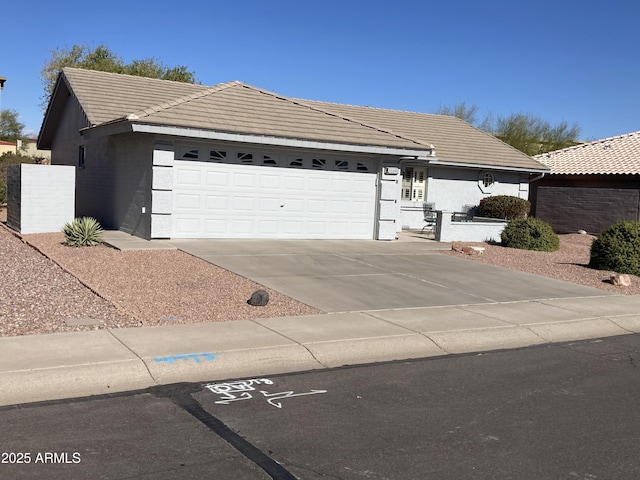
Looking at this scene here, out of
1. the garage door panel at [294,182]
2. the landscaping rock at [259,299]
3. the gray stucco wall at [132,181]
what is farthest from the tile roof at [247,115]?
the landscaping rock at [259,299]

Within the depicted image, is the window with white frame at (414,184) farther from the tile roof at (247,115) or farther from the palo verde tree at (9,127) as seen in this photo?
the palo verde tree at (9,127)

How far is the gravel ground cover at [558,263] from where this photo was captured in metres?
14.6

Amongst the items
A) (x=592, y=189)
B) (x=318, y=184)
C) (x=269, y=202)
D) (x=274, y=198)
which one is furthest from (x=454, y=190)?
(x=269, y=202)

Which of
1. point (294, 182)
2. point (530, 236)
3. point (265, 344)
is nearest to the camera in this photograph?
point (265, 344)

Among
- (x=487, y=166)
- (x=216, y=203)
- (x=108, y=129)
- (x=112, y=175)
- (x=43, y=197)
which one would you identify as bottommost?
(x=43, y=197)

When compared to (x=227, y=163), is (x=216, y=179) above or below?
below

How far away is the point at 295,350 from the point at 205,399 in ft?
5.89

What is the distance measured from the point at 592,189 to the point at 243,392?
2356 cm

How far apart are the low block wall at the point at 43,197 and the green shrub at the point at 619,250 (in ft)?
44.3

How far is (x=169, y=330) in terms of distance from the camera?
8516mm

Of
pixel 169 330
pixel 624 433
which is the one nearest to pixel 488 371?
pixel 624 433

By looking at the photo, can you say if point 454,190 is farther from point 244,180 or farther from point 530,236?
point 244,180

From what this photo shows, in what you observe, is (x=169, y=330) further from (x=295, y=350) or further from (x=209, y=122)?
(x=209, y=122)

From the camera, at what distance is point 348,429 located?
5723 millimetres
